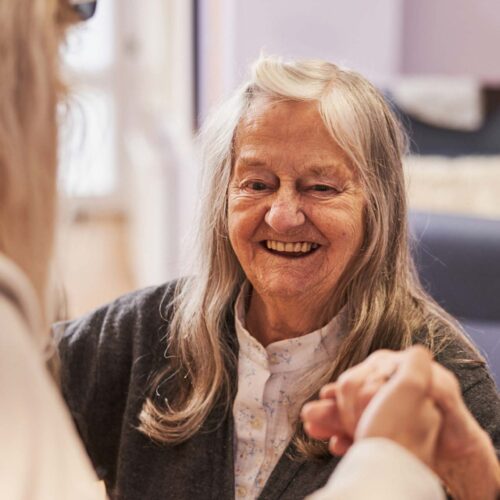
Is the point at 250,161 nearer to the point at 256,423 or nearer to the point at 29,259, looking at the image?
the point at 256,423

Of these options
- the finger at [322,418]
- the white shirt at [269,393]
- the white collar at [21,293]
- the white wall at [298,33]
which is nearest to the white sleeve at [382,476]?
the finger at [322,418]

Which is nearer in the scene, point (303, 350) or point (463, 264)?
point (303, 350)

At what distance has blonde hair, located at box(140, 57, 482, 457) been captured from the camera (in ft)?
4.70

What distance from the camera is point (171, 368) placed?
1.56 meters

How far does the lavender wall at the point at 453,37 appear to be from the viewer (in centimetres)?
427

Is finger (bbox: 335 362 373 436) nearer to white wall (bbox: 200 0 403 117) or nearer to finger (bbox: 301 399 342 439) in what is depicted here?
finger (bbox: 301 399 342 439)

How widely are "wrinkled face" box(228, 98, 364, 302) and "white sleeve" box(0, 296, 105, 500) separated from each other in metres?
0.74

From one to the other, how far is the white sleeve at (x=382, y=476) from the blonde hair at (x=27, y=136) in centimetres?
32

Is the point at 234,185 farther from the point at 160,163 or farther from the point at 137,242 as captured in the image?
the point at 137,242

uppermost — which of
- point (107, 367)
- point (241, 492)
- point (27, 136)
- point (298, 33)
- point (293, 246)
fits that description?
point (27, 136)

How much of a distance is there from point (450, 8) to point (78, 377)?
325 centimetres

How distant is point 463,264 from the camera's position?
79.7 inches

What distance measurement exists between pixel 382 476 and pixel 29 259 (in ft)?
1.18

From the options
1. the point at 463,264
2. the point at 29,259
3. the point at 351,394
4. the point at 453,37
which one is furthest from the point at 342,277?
the point at 453,37
